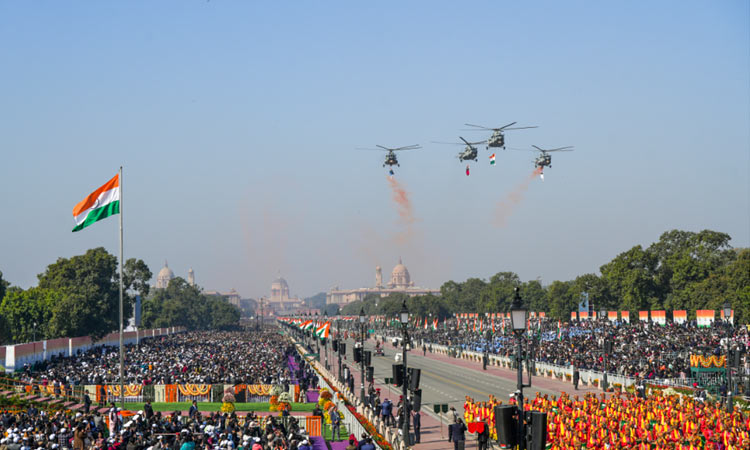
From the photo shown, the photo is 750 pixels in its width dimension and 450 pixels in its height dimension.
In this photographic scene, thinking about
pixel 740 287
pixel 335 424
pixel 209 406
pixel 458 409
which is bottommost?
pixel 458 409

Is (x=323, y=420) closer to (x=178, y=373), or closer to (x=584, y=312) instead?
(x=178, y=373)

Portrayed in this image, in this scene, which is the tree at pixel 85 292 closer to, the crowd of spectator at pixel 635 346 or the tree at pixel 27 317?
the tree at pixel 27 317

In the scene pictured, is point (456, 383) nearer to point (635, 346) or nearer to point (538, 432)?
point (635, 346)

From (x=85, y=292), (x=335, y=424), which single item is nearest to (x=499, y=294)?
(x=85, y=292)

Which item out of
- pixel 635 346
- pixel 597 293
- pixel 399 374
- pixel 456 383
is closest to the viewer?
pixel 399 374

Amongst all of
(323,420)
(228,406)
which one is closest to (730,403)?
(323,420)

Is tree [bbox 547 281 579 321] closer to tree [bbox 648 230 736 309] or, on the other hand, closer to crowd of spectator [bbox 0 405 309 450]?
tree [bbox 648 230 736 309]
